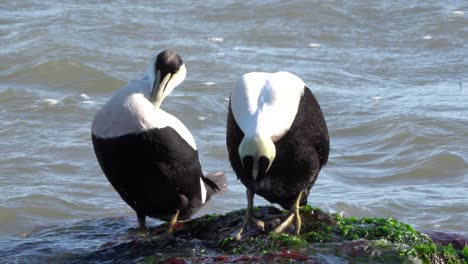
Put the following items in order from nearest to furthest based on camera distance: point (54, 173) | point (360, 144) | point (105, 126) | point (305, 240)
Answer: point (305, 240)
point (105, 126)
point (54, 173)
point (360, 144)

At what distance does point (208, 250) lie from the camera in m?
6.32

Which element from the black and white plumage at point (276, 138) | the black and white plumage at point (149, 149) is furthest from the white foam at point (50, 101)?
the black and white plumage at point (276, 138)

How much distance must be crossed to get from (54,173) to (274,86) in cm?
387

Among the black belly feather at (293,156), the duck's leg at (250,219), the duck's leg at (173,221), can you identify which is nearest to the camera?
the black belly feather at (293,156)

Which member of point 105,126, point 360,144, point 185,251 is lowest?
point 360,144

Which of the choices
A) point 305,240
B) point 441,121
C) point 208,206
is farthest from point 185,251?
point 441,121

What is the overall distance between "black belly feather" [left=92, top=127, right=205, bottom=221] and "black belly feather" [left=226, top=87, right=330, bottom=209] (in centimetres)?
54

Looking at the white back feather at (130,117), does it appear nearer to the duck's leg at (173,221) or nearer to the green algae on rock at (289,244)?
the duck's leg at (173,221)

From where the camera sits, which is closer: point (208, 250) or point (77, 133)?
point (208, 250)

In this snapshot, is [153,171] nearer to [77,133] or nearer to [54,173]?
[54,173]

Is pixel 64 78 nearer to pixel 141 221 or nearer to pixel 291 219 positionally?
pixel 141 221

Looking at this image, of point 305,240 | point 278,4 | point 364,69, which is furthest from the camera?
point 278,4

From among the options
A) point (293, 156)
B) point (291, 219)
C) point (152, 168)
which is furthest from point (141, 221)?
point (293, 156)

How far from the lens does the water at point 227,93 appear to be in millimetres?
8828
